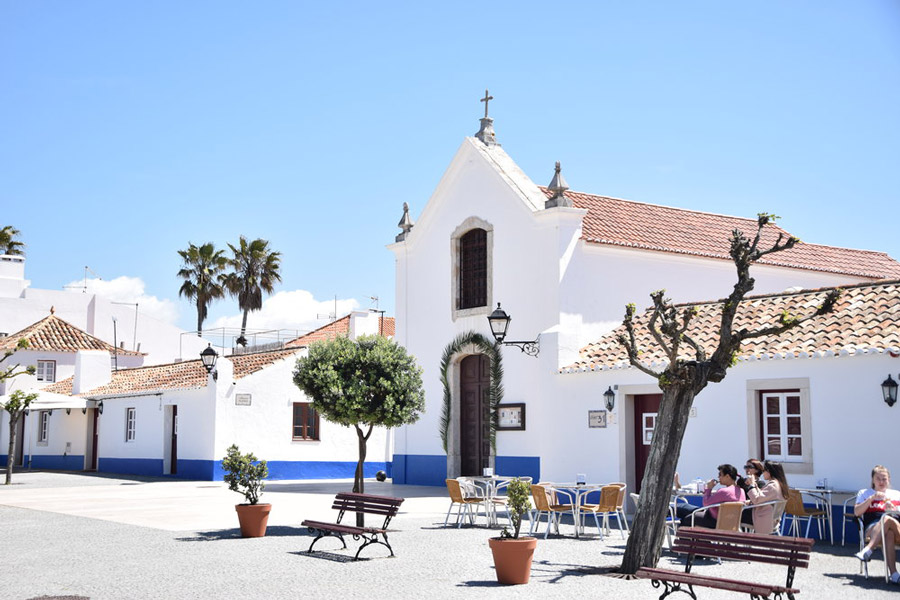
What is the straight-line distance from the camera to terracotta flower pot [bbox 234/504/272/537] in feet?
43.6

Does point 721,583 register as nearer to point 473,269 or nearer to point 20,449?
point 473,269

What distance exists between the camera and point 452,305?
23141 millimetres

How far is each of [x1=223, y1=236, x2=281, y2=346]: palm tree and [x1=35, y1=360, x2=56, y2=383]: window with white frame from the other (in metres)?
8.11

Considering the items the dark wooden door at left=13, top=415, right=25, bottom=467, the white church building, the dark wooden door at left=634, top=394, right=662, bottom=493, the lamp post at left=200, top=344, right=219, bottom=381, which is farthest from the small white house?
the dark wooden door at left=634, top=394, right=662, bottom=493

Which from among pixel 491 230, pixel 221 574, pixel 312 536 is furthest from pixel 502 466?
pixel 221 574

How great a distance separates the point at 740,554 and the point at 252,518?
7244 millimetres

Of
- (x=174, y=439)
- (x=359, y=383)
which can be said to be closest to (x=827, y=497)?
(x=359, y=383)

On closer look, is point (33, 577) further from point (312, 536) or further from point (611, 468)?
point (611, 468)

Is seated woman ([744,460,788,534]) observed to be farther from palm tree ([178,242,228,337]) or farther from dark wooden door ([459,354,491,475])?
palm tree ([178,242,228,337])

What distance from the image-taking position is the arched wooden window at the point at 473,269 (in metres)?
22.8

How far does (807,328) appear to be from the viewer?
15.4m

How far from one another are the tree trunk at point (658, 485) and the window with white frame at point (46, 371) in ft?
108

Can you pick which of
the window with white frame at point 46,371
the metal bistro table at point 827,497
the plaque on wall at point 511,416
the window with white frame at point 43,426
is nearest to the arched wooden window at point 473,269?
the plaque on wall at point 511,416

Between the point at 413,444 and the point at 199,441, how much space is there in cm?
756
